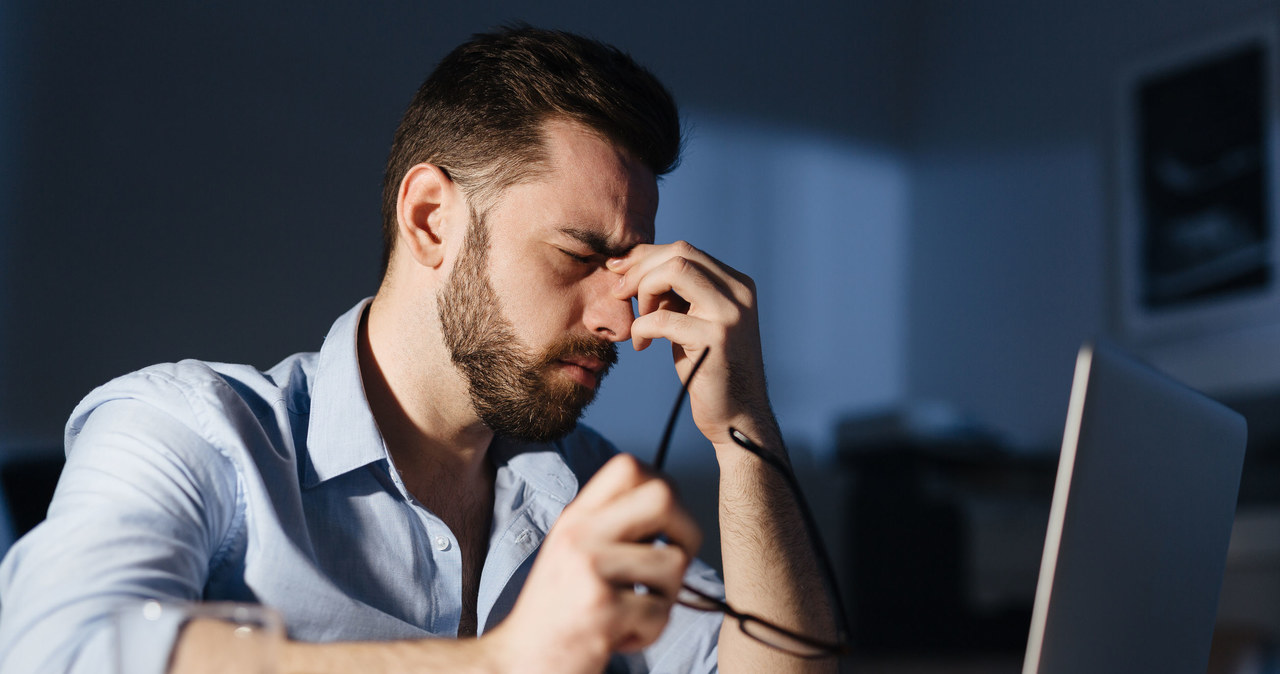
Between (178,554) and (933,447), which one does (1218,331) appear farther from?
(178,554)

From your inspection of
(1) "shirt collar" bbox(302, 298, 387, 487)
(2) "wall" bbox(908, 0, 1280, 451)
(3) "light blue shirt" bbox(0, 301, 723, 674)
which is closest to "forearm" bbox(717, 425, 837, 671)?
→ (3) "light blue shirt" bbox(0, 301, 723, 674)

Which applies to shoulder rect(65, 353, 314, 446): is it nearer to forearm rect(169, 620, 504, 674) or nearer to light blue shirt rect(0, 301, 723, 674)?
light blue shirt rect(0, 301, 723, 674)

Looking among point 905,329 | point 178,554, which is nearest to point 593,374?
point 178,554

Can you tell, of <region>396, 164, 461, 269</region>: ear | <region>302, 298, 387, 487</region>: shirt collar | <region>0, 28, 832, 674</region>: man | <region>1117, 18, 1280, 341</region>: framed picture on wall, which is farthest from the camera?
<region>1117, 18, 1280, 341</region>: framed picture on wall

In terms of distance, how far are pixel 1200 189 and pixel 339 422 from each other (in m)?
2.97

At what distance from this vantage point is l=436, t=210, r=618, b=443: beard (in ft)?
4.17

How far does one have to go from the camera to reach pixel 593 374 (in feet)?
4.29

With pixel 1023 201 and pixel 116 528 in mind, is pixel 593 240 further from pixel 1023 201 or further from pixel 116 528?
pixel 1023 201

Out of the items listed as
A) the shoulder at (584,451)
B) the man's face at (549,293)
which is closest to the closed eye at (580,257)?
the man's face at (549,293)

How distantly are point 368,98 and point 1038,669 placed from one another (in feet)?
8.10

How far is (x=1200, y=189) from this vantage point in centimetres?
320

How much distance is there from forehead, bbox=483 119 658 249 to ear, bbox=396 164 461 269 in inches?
3.9

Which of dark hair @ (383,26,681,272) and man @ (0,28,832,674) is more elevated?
dark hair @ (383,26,681,272)

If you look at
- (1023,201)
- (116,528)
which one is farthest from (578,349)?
(1023,201)
